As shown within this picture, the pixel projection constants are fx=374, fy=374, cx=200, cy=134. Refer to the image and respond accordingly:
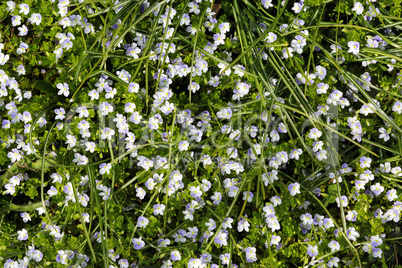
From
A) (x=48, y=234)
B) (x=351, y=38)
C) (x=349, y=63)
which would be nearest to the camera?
(x=48, y=234)

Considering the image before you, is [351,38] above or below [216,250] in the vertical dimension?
above

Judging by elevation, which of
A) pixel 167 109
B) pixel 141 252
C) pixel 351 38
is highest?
pixel 351 38

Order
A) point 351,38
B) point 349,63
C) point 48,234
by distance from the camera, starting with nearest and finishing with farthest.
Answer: point 48,234
point 351,38
point 349,63

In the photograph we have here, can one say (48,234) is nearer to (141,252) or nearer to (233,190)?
(141,252)

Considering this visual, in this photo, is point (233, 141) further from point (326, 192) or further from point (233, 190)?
point (326, 192)

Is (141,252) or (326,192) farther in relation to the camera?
(326,192)

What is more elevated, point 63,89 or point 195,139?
point 63,89

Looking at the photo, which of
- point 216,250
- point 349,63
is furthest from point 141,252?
point 349,63
